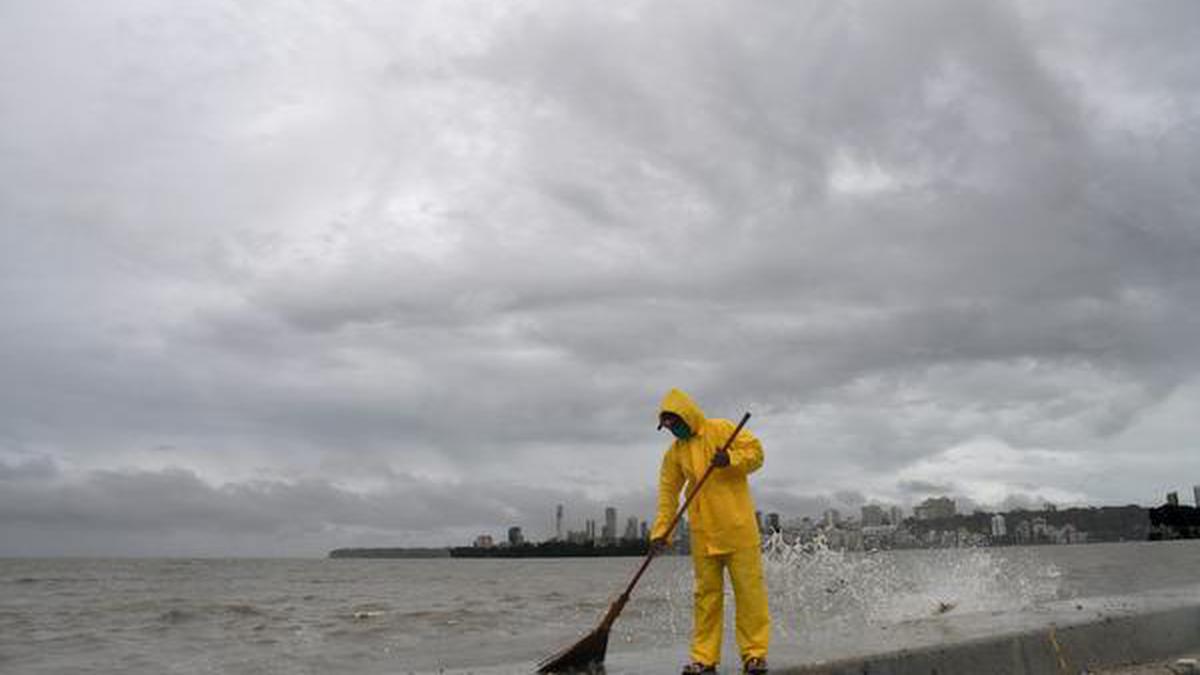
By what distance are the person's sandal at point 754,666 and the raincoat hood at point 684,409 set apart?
4.50 ft

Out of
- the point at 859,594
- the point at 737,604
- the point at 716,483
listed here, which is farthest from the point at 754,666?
the point at 859,594

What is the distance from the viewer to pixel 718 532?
562cm

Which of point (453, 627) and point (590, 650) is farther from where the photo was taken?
point (453, 627)

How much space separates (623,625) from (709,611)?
45.0 feet

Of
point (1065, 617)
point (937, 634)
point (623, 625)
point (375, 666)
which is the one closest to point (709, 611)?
point (937, 634)

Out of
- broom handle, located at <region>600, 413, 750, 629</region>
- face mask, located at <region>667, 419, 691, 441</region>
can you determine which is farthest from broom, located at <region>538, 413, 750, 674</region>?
face mask, located at <region>667, 419, 691, 441</region>

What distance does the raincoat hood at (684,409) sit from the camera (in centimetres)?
579

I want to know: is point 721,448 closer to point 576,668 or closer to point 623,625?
point 576,668

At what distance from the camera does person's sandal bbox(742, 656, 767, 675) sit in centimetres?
513

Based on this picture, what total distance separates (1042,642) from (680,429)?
122 inches

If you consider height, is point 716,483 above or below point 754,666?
above

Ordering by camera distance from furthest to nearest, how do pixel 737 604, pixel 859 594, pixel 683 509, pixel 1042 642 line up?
1. pixel 859 594
2. pixel 1042 642
3. pixel 683 509
4. pixel 737 604

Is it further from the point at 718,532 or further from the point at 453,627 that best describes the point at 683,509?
the point at 453,627

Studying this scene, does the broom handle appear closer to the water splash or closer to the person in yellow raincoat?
the person in yellow raincoat
